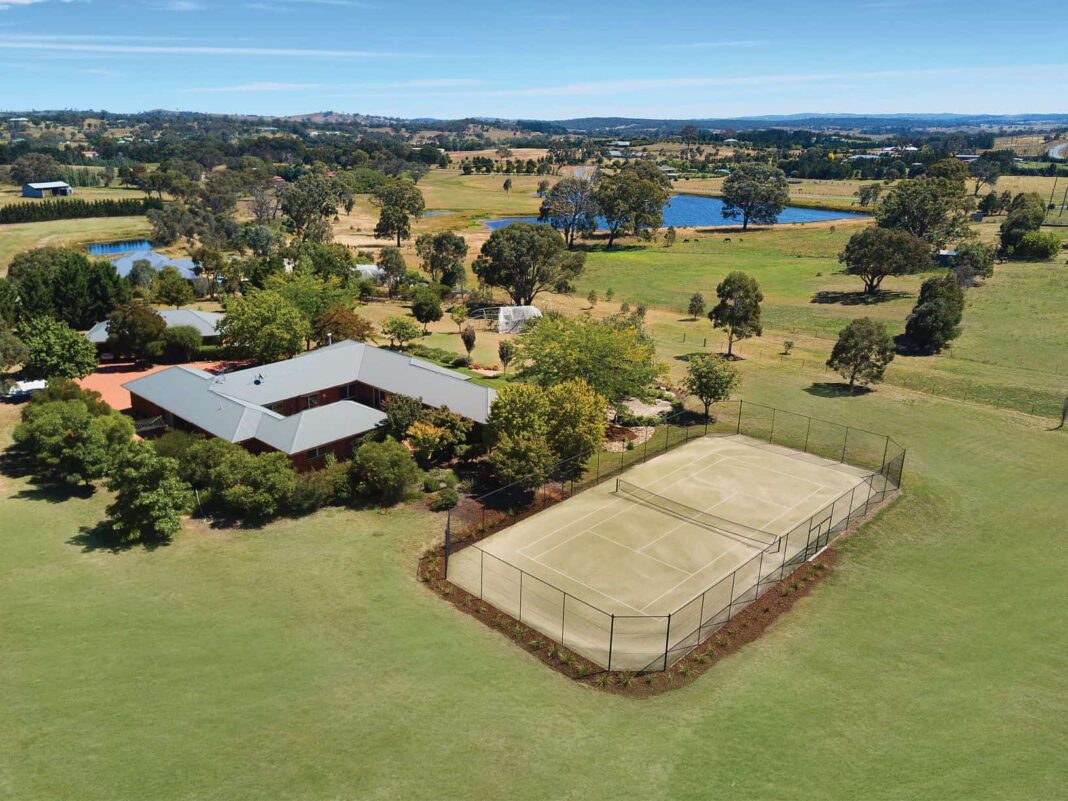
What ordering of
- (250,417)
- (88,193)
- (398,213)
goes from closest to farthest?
(250,417), (398,213), (88,193)

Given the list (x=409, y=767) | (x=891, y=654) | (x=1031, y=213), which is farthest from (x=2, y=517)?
(x=1031, y=213)

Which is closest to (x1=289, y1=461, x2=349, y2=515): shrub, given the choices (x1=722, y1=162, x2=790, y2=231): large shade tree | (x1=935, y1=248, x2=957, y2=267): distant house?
(x1=935, y1=248, x2=957, y2=267): distant house

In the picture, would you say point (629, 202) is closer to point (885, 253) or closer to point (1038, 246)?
point (885, 253)

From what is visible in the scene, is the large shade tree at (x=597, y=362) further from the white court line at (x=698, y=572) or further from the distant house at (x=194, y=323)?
the distant house at (x=194, y=323)

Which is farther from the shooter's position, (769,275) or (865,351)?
(769,275)

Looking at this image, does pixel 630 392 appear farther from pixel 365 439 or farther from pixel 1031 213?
pixel 1031 213

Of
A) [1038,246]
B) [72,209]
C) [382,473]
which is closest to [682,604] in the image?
[382,473]
